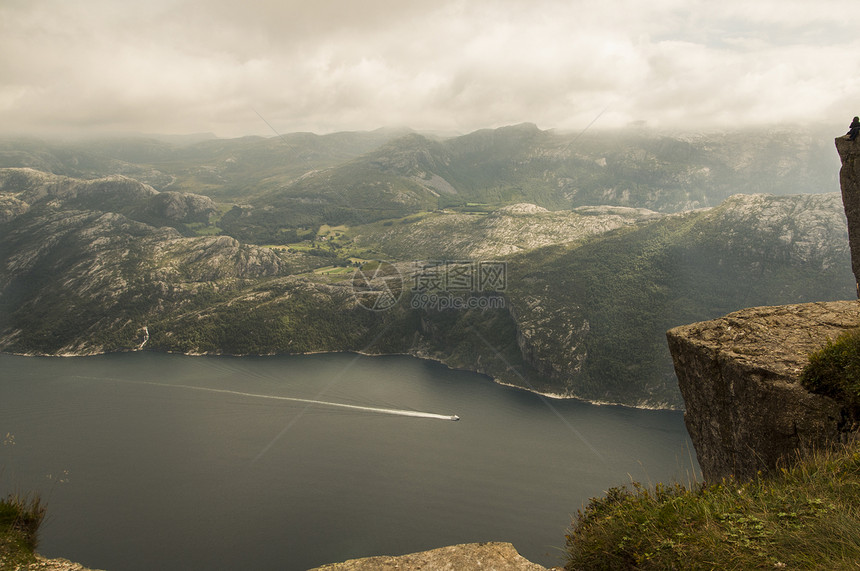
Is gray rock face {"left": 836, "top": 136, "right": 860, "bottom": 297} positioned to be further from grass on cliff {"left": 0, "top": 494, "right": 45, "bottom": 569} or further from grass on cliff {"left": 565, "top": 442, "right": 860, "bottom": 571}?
grass on cliff {"left": 0, "top": 494, "right": 45, "bottom": 569}

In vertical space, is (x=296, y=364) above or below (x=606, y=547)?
below

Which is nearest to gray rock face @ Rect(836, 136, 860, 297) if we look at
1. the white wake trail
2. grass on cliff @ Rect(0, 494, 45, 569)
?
grass on cliff @ Rect(0, 494, 45, 569)

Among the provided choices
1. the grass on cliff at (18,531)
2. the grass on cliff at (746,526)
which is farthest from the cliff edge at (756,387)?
the grass on cliff at (18,531)

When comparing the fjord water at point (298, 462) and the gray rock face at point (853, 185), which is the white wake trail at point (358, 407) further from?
the gray rock face at point (853, 185)

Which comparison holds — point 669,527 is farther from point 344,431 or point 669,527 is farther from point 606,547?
point 344,431

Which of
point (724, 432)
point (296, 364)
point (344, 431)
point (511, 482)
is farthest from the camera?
point (296, 364)

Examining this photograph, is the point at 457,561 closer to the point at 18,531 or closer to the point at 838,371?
the point at 838,371

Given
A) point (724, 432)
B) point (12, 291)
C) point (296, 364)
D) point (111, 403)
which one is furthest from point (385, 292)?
point (724, 432)
